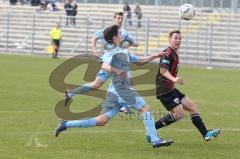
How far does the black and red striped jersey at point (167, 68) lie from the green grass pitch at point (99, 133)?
878 mm

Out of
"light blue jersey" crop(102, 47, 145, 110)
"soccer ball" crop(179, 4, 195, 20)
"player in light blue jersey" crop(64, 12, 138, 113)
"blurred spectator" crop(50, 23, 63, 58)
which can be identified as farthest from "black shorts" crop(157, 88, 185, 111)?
"blurred spectator" crop(50, 23, 63, 58)

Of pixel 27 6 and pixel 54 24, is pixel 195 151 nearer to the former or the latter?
pixel 54 24

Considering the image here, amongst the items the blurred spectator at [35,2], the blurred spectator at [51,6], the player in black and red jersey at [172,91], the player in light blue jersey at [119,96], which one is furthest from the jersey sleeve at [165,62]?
the blurred spectator at [35,2]

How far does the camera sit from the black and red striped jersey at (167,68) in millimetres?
10328

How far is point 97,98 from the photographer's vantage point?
A: 17.5 metres

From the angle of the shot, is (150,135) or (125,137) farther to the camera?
(125,137)

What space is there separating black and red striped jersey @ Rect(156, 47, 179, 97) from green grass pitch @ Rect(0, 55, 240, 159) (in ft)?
2.88

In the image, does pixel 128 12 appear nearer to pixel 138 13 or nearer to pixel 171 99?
pixel 138 13

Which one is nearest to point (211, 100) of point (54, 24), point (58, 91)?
point (58, 91)

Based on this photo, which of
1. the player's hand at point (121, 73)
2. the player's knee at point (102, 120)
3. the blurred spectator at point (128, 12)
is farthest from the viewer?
the blurred spectator at point (128, 12)

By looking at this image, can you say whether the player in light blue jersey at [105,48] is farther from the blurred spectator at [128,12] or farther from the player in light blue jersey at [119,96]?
the blurred spectator at [128,12]

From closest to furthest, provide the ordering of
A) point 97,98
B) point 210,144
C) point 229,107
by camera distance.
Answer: point 210,144, point 229,107, point 97,98

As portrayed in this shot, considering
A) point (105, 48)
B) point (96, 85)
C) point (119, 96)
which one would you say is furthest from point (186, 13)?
point (119, 96)

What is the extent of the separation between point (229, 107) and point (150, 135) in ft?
22.1
